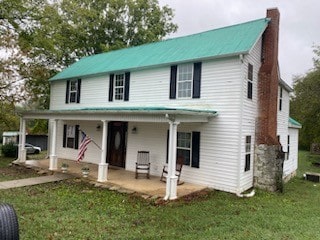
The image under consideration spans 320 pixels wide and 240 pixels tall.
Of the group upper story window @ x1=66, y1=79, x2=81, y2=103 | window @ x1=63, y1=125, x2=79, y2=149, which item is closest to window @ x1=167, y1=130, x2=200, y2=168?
window @ x1=63, y1=125, x2=79, y2=149

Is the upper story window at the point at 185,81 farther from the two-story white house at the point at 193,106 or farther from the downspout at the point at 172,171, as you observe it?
the downspout at the point at 172,171

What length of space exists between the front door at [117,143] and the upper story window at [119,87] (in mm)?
1347

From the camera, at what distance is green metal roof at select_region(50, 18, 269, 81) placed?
438 inches

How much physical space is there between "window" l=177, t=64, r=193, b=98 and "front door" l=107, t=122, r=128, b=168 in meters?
3.68

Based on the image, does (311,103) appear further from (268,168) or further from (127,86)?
(127,86)

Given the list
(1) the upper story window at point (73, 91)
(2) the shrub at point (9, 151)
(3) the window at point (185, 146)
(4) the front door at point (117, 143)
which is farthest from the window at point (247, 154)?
(2) the shrub at point (9, 151)

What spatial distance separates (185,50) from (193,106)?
2850 millimetres

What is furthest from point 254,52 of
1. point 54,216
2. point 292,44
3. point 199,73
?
point 292,44

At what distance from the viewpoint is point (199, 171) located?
1133 cm

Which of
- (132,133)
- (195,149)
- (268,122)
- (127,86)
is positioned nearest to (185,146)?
(195,149)

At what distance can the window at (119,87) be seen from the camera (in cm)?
1460

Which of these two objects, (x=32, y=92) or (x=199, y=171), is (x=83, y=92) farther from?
(x=199, y=171)

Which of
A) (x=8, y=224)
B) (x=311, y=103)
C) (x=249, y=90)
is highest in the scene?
(x=311, y=103)

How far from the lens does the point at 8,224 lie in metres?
4.98
